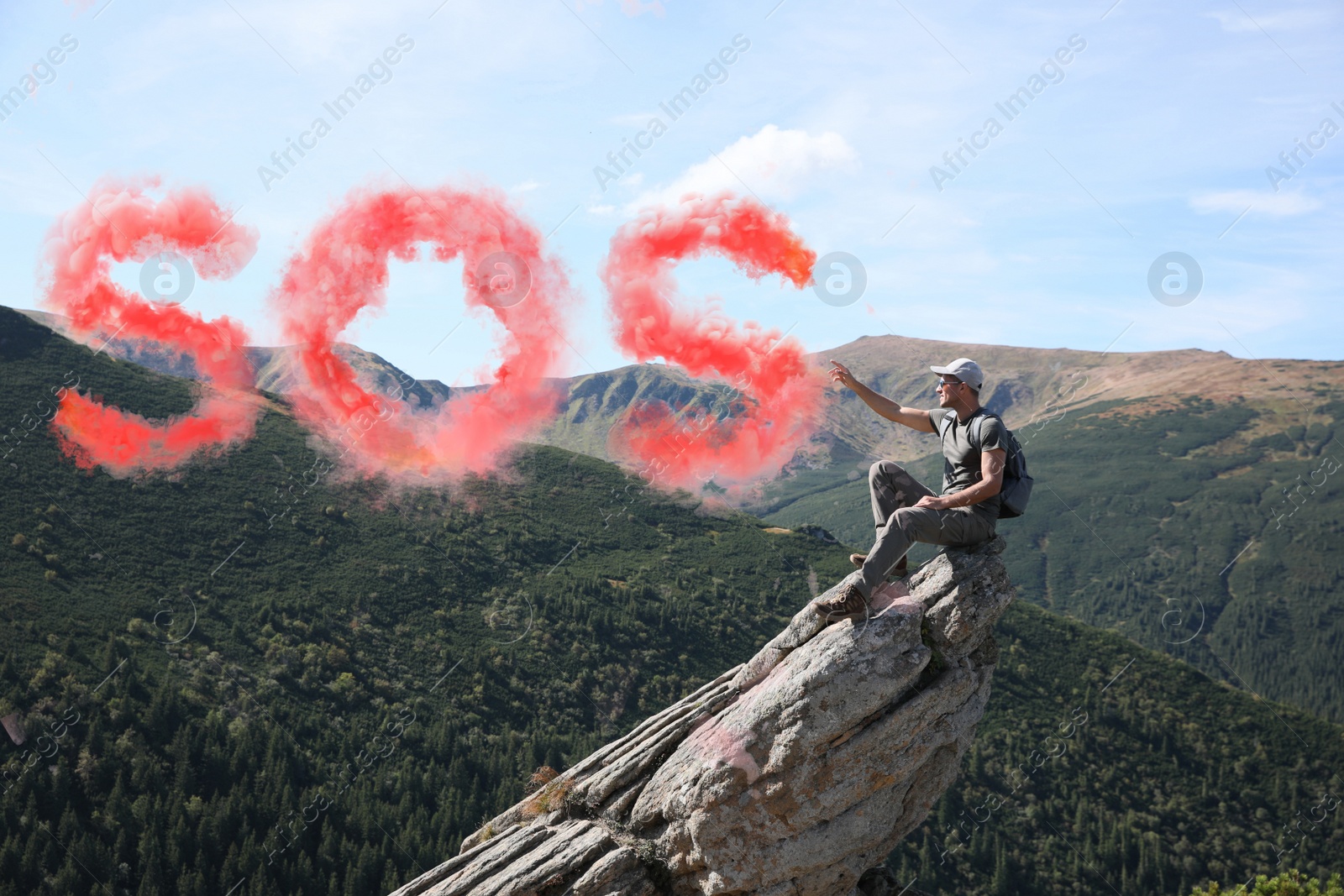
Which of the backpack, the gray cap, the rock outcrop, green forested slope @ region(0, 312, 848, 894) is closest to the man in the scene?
the gray cap

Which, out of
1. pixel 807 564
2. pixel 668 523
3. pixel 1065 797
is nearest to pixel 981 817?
pixel 1065 797

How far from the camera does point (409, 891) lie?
22.2 m

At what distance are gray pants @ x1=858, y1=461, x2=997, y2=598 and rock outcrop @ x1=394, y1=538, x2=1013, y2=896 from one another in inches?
35.4

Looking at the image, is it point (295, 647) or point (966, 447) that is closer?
point (966, 447)

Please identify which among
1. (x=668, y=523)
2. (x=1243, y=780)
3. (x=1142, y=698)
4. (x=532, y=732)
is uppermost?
(x=668, y=523)

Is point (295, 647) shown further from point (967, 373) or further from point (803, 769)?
point (967, 373)

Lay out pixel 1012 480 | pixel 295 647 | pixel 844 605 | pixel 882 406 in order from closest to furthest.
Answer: pixel 844 605 < pixel 1012 480 < pixel 882 406 < pixel 295 647

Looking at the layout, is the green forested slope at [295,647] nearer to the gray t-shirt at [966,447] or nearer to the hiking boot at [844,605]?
the hiking boot at [844,605]

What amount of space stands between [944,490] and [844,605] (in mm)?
3542

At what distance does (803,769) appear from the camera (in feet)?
62.5

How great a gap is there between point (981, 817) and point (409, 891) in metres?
117

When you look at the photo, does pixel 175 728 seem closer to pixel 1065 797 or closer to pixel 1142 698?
pixel 1065 797

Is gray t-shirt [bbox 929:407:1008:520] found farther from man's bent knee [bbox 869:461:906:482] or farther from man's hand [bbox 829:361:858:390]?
man's hand [bbox 829:361:858:390]

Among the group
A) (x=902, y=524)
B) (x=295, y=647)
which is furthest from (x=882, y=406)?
(x=295, y=647)
